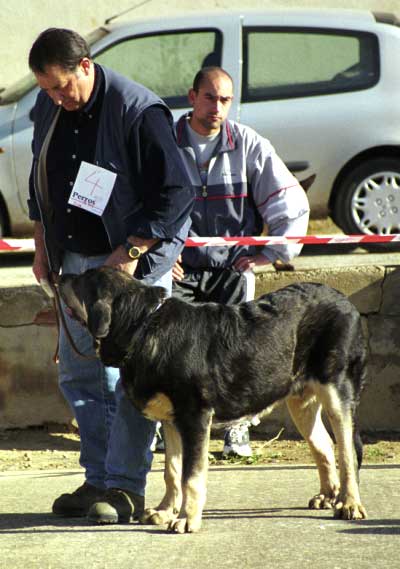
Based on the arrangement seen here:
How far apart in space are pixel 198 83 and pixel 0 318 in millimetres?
1981

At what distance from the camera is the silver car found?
31.3ft

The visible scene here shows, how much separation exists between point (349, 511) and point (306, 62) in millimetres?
5311

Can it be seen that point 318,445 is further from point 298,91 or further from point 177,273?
point 298,91

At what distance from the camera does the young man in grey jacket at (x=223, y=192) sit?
21.1 feet

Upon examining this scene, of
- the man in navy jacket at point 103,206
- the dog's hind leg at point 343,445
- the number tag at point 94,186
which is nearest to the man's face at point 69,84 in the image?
the man in navy jacket at point 103,206

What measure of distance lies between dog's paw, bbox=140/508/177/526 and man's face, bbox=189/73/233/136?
2.20m

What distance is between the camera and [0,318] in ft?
24.2

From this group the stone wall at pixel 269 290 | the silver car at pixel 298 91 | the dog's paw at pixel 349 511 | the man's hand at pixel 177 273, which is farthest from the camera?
the silver car at pixel 298 91

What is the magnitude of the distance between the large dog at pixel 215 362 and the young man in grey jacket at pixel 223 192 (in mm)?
1076

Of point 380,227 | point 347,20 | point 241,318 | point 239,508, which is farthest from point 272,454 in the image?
point 347,20

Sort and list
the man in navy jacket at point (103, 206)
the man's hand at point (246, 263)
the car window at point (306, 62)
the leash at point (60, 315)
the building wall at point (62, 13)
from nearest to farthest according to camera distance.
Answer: the man in navy jacket at point (103, 206) → the leash at point (60, 315) → the man's hand at point (246, 263) → the car window at point (306, 62) → the building wall at point (62, 13)

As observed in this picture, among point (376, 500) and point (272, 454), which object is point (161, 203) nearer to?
point (376, 500)

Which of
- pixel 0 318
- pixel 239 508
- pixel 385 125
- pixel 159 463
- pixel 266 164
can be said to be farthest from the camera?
pixel 385 125

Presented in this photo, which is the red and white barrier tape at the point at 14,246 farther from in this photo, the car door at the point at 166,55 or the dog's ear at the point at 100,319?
the car door at the point at 166,55
